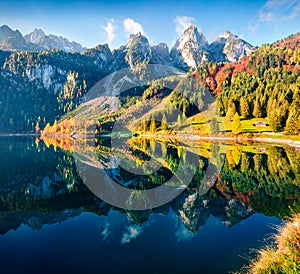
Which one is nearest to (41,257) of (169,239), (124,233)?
(124,233)

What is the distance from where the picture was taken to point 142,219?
21.1 m

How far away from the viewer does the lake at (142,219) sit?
14273 mm

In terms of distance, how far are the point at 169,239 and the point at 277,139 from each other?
8262 cm

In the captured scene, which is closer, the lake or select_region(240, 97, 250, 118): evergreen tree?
Result: the lake

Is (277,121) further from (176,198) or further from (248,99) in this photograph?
(176,198)

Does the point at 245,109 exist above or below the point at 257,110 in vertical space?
above

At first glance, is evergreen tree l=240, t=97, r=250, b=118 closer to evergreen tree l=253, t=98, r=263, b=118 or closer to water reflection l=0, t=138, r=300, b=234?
evergreen tree l=253, t=98, r=263, b=118

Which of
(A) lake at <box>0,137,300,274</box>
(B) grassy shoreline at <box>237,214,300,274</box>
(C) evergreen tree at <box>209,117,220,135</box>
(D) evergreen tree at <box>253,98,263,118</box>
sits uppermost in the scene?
(D) evergreen tree at <box>253,98,263,118</box>

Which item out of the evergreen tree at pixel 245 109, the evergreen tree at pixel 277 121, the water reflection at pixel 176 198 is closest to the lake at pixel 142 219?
the water reflection at pixel 176 198

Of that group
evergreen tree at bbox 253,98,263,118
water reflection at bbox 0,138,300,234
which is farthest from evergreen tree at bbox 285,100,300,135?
water reflection at bbox 0,138,300,234

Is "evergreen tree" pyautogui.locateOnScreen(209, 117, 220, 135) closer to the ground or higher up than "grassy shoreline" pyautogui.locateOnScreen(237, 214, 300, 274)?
higher up

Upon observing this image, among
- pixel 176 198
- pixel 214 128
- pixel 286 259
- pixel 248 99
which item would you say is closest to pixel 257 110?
pixel 248 99

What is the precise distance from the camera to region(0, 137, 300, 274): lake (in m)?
14.3

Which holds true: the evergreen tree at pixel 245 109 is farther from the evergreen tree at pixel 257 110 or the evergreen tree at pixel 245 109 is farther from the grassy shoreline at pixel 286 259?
the grassy shoreline at pixel 286 259
